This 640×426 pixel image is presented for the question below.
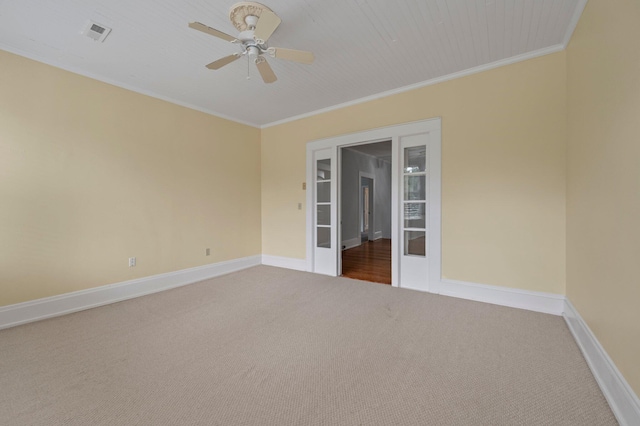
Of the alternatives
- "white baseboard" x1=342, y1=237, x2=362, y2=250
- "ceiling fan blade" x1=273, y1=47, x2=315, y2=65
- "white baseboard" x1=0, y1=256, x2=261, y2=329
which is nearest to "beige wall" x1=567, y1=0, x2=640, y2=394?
"ceiling fan blade" x1=273, y1=47, x2=315, y2=65

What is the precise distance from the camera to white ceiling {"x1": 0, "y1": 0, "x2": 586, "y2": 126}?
84.7 inches

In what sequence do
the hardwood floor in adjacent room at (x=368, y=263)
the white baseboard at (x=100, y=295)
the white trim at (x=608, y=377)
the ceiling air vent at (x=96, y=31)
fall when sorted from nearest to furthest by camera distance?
the white trim at (x=608, y=377) → the ceiling air vent at (x=96, y=31) → the white baseboard at (x=100, y=295) → the hardwood floor in adjacent room at (x=368, y=263)

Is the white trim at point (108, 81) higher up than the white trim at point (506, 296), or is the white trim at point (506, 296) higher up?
the white trim at point (108, 81)

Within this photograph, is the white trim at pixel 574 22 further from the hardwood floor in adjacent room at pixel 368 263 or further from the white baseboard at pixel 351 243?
the white baseboard at pixel 351 243

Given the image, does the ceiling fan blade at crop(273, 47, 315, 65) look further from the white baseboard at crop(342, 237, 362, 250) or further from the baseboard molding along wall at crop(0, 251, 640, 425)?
the white baseboard at crop(342, 237, 362, 250)

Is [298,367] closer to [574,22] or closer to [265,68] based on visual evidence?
[265,68]

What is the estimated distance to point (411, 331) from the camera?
2.49 metres

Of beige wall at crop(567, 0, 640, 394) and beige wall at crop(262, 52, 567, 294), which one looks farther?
beige wall at crop(262, 52, 567, 294)

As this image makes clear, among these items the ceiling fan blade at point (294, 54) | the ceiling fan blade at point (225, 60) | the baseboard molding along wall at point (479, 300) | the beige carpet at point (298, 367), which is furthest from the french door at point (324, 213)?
the ceiling fan blade at point (225, 60)

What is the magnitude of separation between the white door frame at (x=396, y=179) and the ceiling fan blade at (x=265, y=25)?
2.26 metres

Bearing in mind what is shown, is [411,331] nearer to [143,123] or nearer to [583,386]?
[583,386]

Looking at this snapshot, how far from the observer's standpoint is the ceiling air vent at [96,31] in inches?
92.4

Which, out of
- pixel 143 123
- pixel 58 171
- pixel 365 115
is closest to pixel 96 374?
pixel 58 171

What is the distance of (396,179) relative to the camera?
12.4 feet
